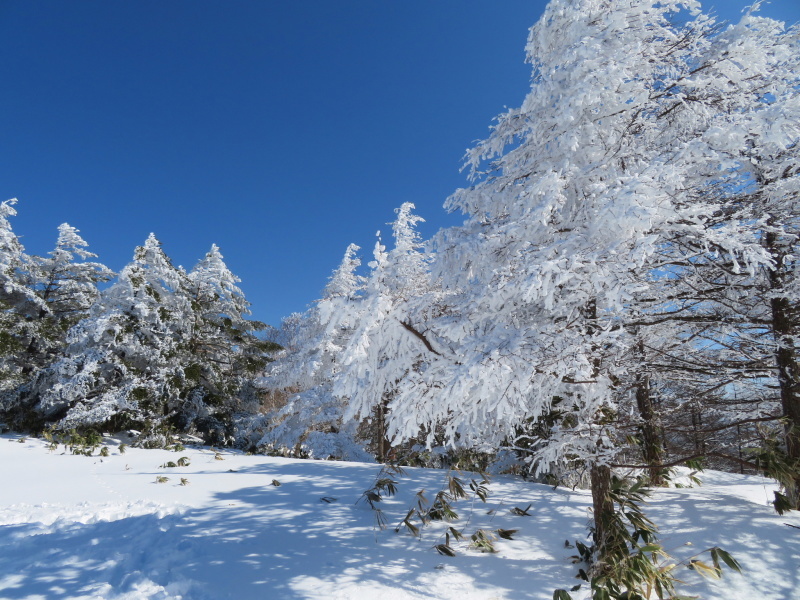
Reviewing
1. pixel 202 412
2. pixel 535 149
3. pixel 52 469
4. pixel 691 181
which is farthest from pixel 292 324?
pixel 691 181

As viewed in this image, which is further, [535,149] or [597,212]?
[535,149]

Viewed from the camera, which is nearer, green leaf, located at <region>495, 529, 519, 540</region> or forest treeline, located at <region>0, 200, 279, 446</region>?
green leaf, located at <region>495, 529, 519, 540</region>

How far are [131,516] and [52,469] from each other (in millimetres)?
4765

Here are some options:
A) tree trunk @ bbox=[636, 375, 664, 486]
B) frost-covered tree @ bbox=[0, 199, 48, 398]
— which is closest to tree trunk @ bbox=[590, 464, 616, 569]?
tree trunk @ bbox=[636, 375, 664, 486]

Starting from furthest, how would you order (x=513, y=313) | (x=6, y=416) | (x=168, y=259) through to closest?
(x=168, y=259) → (x=6, y=416) → (x=513, y=313)

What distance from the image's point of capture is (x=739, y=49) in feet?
15.2

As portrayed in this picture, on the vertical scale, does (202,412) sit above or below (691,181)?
below

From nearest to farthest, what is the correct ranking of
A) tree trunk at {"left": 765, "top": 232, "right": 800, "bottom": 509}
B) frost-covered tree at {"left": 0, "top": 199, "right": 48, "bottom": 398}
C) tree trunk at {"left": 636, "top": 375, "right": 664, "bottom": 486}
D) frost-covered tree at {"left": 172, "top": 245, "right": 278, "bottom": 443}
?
tree trunk at {"left": 765, "top": 232, "right": 800, "bottom": 509}, tree trunk at {"left": 636, "top": 375, "right": 664, "bottom": 486}, frost-covered tree at {"left": 0, "top": 199, "right": 48, "bottom": 398}, frost-covered tree at {"left": 172, "top": 245, "right": 278, "bottom": 443}

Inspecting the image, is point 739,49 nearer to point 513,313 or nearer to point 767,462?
point 513,313

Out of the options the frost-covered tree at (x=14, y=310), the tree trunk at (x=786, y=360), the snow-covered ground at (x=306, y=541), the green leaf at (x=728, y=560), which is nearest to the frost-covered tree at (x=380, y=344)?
the snow-covered ground at (x=306, y=541)

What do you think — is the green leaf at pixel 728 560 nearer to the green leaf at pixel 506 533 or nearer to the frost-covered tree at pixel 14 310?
the green leaf at pixel 506 533

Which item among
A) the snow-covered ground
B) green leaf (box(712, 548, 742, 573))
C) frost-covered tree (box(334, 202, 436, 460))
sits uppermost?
frost-covered tree (box(334, 202, 436, 460))

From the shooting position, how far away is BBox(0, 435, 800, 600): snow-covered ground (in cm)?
449

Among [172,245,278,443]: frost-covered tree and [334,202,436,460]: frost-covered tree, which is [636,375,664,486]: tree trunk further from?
[172,245,278,443]: frost-covered tree
